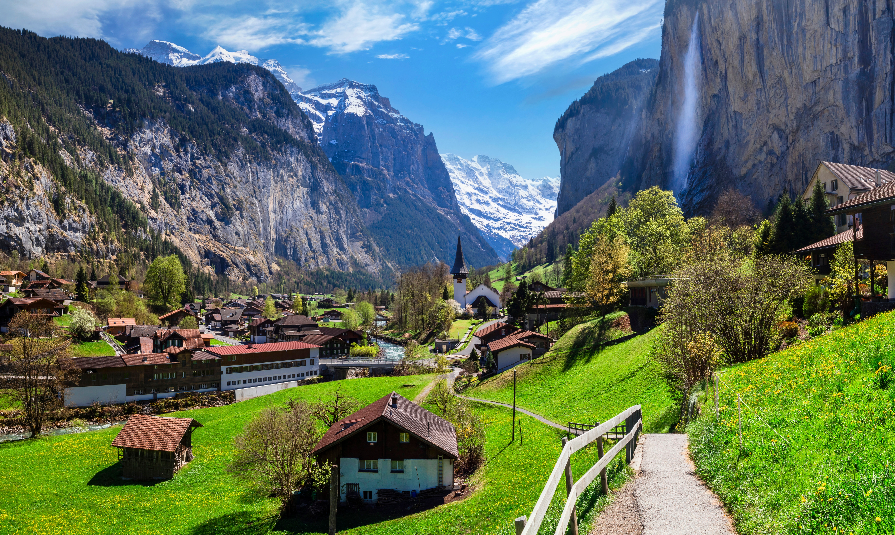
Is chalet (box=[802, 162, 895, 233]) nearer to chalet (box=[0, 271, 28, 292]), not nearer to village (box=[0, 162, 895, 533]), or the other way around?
village (box=[0, 162, 895, 533])

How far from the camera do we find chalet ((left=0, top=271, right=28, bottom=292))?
116 meters

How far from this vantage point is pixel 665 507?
1056 cm

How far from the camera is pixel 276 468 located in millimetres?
32344

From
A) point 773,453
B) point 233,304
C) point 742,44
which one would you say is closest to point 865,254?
point 773,453

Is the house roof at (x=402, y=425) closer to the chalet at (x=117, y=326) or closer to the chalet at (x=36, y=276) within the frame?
the chalet at (x=117, y=326)

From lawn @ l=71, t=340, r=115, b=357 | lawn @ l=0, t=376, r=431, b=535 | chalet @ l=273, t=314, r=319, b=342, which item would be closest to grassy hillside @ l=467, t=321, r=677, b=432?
lawn @ l=0, t=376, r=431, b=535

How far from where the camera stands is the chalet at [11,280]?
116 metres

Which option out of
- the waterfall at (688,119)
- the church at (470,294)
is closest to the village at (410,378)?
the church at (470,294)

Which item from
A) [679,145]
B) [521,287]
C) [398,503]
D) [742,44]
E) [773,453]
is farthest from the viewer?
[679,145]

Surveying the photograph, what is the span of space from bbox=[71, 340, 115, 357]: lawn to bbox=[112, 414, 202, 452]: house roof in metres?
44.8

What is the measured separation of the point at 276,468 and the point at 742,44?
154 m

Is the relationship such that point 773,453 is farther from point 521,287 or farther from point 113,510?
point 521,287

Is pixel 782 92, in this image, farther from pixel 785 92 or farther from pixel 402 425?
pixel 402 425

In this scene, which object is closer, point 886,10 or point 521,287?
point 521,287
